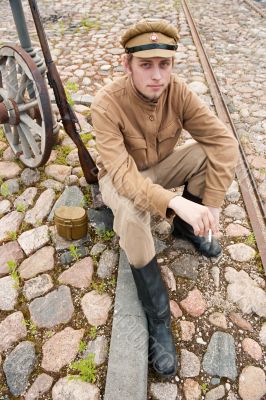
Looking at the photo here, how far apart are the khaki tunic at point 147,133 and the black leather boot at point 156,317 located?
19.2 inches

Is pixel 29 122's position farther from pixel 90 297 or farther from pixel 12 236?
pixel 90 297

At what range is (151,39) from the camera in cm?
221

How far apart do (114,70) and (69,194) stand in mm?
3409

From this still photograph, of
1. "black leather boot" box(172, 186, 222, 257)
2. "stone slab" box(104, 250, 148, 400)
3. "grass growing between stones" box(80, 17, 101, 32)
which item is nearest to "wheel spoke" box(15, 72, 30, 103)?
"black leather boot" box(172, 186, 222, 257)

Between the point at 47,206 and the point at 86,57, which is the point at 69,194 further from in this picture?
the point at 86,57

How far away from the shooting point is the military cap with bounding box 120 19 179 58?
222cm

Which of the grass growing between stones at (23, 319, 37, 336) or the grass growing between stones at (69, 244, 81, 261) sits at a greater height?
the grass growing between stones at (69, 244, 81, 261)

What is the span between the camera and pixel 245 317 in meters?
2.72

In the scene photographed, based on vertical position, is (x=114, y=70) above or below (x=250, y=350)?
above

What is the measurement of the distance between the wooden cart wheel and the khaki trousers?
85 centimetres

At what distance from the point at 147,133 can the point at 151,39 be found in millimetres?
648

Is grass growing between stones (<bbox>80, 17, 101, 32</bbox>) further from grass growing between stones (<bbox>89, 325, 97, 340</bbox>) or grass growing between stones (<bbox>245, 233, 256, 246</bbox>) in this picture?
grass growing between stones (<bbox>89, 325, 97, 340</bbox>)

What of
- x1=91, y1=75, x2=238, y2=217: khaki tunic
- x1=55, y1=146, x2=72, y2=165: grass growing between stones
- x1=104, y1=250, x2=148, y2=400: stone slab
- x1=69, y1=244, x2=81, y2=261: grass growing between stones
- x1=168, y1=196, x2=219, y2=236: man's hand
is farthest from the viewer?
x1=55, y1=146, x2=72, y2=165: grass growing between stones

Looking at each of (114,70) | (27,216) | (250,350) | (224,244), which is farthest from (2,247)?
(114,70)
